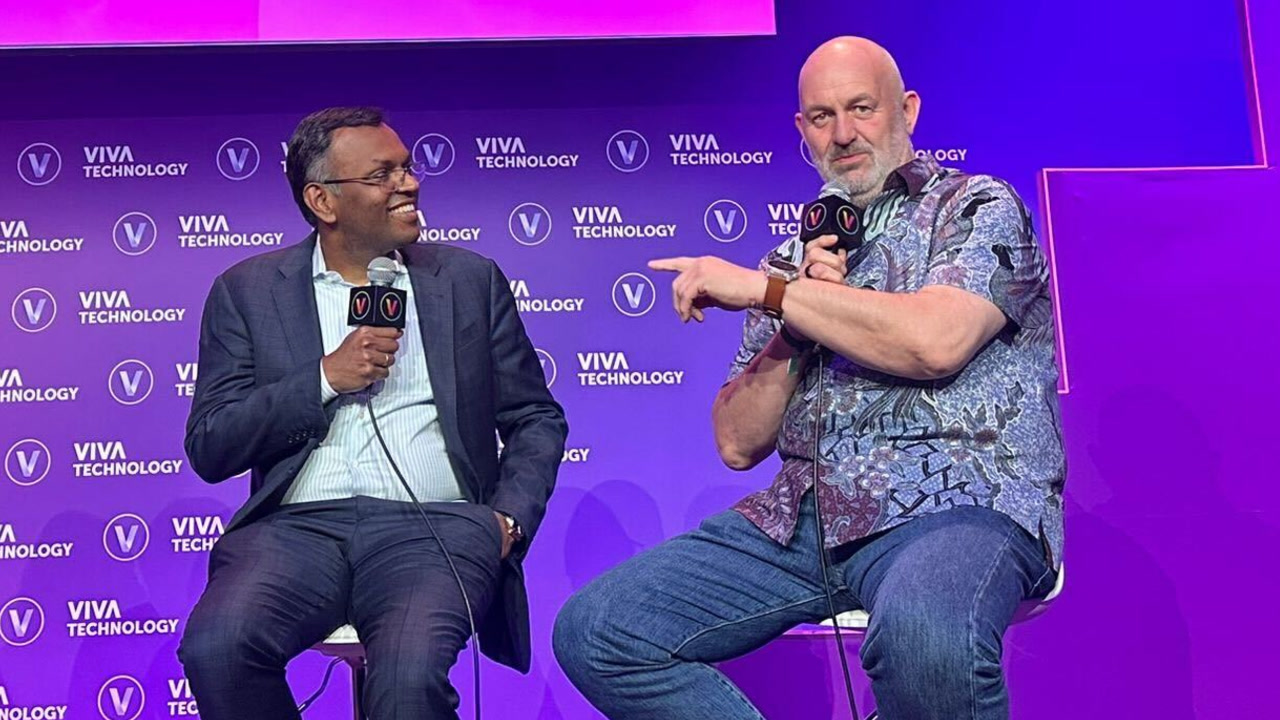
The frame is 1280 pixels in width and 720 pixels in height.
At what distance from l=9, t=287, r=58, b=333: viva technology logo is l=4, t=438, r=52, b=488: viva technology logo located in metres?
0.34

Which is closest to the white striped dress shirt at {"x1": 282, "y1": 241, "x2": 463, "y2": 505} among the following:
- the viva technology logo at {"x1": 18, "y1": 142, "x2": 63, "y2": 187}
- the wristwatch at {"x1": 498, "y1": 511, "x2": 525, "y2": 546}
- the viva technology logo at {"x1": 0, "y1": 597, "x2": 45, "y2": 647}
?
the wristwatch at {"x1": 498, "y1": 511, "x2": 525, "y2": 546}

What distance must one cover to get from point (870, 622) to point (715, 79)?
2408 millimetres

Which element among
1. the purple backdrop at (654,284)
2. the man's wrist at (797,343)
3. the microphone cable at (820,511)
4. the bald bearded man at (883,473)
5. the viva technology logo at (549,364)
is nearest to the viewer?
the bald bearded man at (883,473)

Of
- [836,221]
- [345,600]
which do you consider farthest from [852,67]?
[345,600]

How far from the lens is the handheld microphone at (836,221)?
243 centimetres

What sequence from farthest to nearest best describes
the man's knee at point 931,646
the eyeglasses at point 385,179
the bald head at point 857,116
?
the eyeglasses at point 385,179 → the bald head at point 857,116 → the man's knee at point 931,646

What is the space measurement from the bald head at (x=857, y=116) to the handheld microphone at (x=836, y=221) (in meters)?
0.30

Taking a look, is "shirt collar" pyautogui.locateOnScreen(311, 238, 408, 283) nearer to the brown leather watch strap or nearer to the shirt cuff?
the shirt cuff

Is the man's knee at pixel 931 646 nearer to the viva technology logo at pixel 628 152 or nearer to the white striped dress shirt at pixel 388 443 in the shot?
the white striped dress shirt at pixel 388 443

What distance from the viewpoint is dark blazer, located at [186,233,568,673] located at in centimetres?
282

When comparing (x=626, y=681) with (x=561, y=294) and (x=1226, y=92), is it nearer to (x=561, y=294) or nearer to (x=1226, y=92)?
(x=561, y=294)

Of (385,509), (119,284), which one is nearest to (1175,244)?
(385,509)

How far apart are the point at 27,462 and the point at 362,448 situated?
1.68m

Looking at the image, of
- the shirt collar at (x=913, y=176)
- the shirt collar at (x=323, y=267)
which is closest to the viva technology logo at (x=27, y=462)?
the shirt collar at (x=323, y=267)
